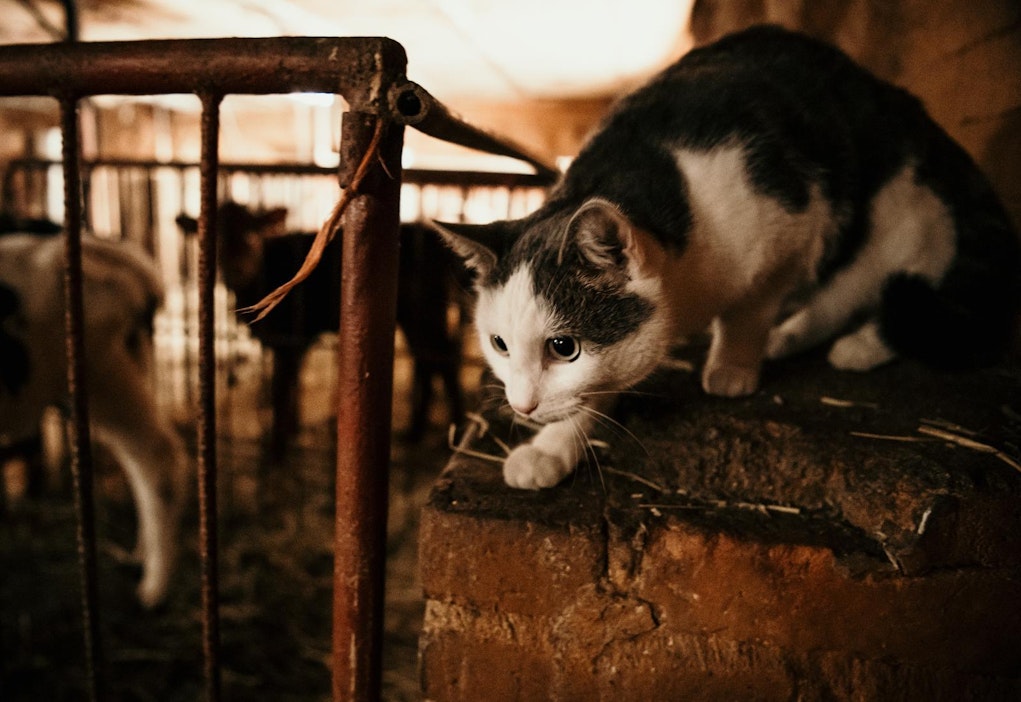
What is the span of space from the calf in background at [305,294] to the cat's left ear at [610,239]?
6.56ft

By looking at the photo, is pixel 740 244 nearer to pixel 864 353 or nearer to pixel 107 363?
pixel 864 353

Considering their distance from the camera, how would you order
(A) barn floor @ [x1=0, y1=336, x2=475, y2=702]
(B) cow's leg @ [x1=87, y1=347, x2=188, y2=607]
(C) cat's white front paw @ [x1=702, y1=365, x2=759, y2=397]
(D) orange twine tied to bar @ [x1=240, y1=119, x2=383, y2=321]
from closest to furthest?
(D) orange twine tied to bar @ [x1=240, y1=119, x2=383, y2=321], (C) cat's white front paw @ [x1=702, y1=365, x2=759, y2=397], (A) barn floor @ [x1=0, y1=336, x2=475, y2=702], (B) cow's leg @ [x1=87, y1=347, x2=188, y2=607]

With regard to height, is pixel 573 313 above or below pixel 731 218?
below

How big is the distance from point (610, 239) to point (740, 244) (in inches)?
13.9

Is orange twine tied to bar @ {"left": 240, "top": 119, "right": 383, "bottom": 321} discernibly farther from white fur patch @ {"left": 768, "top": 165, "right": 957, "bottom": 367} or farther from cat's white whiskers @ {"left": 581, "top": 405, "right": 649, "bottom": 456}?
white fur patch @ {"left": 768, "top": 165, "right": 957, "bottom": 367}

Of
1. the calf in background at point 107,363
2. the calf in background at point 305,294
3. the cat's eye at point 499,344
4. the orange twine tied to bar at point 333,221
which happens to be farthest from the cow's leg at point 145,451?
the orange twine tied to bar at point 333,221

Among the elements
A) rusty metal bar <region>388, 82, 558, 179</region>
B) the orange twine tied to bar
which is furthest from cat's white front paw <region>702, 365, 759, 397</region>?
the orange twine tied to bar

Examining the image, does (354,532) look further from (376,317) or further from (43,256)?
(43,256)

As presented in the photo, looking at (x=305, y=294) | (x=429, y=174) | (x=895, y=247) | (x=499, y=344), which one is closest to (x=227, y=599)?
(x=305, y=294)

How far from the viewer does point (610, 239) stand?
926 mm

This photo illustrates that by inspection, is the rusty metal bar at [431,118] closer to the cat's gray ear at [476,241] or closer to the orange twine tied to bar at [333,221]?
the orange twine tied to bar at [333,221]

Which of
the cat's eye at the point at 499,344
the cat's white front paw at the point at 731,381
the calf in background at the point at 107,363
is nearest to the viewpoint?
the cat's eye at the point at 499,344

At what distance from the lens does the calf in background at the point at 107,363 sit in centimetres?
197

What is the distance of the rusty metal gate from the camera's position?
2.25ft
